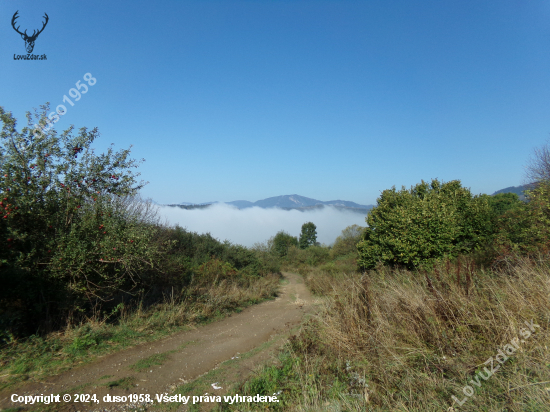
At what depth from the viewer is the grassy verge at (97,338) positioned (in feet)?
15.7

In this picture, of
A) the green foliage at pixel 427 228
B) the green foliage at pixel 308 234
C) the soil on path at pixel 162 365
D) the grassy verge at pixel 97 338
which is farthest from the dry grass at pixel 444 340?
the green foliage at pixel 308 234

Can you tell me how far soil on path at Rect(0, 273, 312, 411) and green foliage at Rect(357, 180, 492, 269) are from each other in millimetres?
6624

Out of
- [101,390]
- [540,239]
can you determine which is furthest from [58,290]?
[540,239]

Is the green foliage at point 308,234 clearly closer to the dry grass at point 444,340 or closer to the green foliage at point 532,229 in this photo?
the green foliage at point 532,229

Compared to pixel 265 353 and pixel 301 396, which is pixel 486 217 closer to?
pixel 265 353

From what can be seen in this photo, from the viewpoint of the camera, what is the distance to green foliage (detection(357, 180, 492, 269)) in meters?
12.6

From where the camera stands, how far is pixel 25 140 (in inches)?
255

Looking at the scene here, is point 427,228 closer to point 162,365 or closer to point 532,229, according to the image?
point 532,229

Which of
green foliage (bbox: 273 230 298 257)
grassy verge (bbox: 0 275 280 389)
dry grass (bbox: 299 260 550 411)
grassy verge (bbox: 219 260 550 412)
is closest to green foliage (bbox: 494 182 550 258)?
grassy verge (bbox: 219 260 550 412)

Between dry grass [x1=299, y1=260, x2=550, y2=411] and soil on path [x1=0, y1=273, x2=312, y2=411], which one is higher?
dry grass [x1=299, y1=260, x2=550, y2=411]

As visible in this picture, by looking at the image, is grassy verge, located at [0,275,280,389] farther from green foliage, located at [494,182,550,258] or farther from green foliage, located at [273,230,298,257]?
green foliage, located at [273,230,298,257]

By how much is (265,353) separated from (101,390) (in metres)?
3.20

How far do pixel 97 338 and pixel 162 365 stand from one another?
5.40 feet

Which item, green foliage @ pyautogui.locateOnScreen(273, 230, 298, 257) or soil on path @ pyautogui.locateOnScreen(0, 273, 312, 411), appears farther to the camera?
green foliage @ pyautogui.locateOnScreen(273, 230, 298, 257)
